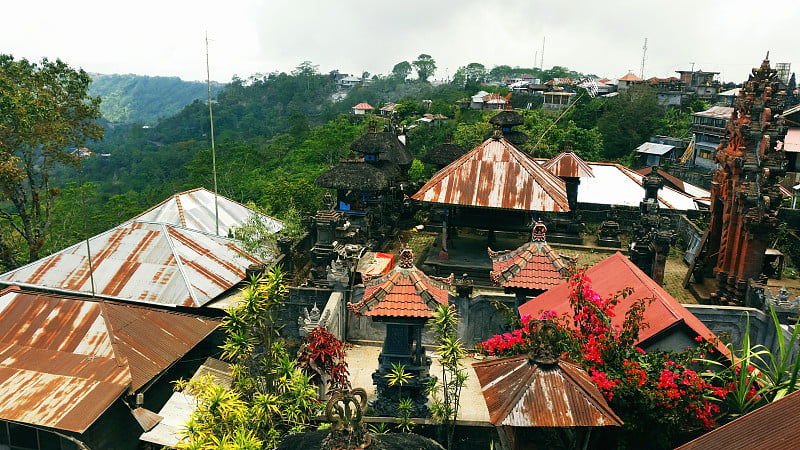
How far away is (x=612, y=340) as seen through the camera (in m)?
9.13

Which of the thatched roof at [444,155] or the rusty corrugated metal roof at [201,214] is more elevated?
the thatched roof at [444,155]

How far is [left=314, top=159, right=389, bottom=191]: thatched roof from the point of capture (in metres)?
23.0

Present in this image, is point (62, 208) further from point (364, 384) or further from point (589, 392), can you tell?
point (589, 392)

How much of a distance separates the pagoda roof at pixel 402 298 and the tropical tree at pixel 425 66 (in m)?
117

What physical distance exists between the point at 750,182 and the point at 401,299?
37.8ft

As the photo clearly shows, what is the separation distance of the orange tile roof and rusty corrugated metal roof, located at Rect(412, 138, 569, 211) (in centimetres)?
825

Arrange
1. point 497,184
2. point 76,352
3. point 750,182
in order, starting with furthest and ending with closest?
1. point 497,184
2. point 750,182
3. point 76,352

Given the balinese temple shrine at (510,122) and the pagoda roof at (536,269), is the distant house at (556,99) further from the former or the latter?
the pagoda roof at (536,269)

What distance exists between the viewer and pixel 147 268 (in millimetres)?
19328

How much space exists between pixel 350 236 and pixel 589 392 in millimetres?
14049

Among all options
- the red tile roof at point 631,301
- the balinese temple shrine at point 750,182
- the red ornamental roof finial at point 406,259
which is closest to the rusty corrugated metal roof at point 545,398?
the red tile roof at point 631,301

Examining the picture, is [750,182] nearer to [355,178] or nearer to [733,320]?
[733,320]

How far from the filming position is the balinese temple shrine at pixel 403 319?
417 inches

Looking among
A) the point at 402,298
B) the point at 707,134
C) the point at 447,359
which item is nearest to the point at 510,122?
the point at 402,298
